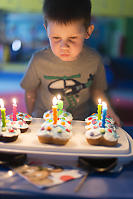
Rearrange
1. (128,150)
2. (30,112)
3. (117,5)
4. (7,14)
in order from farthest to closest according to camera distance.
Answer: (7,14) < (117,5) < (30,112) < (128,150)

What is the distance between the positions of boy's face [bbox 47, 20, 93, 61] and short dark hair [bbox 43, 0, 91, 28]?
0.02m

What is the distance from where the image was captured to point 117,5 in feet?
11.3

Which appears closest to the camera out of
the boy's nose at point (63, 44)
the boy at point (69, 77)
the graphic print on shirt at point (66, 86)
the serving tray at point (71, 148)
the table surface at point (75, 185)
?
the table surface at point (75, 185)

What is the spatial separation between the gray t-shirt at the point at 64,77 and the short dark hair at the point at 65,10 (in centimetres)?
35

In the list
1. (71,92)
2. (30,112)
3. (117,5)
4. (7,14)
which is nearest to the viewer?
(71,92)

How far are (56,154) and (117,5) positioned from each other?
3.00 m

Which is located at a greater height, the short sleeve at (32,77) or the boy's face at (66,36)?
the boy's face at (66,36)

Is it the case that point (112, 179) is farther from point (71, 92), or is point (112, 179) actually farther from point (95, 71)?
point (95, 71)

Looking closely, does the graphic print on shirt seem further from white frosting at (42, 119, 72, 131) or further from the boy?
white frosting at (42, 119, 72, 131)

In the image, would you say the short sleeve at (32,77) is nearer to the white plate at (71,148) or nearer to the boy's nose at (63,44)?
the boy's nose at (63,44)

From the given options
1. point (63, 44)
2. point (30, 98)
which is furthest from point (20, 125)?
point (30, 98)

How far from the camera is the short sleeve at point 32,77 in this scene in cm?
162

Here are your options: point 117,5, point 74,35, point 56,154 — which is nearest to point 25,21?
point 117,5

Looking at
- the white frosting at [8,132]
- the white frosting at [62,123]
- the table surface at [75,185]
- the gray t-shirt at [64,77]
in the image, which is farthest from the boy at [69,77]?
the table surface at [75,185]
